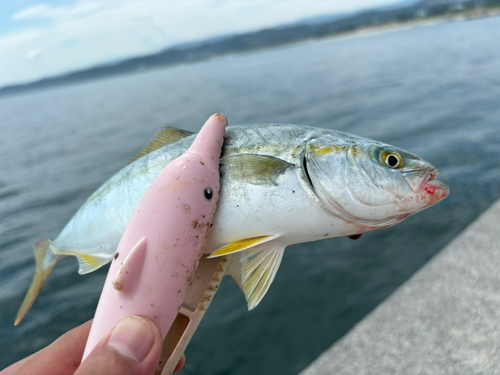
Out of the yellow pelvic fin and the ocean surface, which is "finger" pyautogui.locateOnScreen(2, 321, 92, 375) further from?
the ocean surface

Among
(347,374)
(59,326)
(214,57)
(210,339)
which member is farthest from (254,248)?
(214,57)

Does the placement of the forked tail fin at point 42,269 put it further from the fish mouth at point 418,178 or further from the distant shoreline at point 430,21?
the distant shoreline at point 430,21

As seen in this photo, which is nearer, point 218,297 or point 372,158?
point 372,158

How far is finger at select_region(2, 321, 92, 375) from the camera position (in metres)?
2.33

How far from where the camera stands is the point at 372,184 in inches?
77.4

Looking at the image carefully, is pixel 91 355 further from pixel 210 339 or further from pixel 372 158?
pixel 210 339

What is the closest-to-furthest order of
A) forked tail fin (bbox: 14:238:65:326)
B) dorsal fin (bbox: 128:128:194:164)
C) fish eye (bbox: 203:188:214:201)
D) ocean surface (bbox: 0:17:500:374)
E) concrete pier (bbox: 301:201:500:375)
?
fish eye (bbox: 203:188:214:201) → dorsal fin (bbox: 128:128:194:164) → forked tail fin (bbox: 14:238:65:326) → concrete pier (bbox: 301:201:500:375) → ocean surface (bbox: 0:17:500:374)

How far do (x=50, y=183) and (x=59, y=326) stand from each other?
9.14m

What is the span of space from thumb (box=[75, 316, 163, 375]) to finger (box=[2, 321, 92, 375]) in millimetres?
1129

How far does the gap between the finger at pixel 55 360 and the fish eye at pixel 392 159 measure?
2390 millimetres

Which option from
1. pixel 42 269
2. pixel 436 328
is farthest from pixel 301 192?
pixel 436 328

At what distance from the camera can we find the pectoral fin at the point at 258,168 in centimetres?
196

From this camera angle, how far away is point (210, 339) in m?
5.65

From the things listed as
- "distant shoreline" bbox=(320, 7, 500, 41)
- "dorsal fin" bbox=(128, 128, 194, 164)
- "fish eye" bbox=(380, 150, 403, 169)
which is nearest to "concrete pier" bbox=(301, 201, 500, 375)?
"fish eye" bbox=(380, 150, 403, 169)
